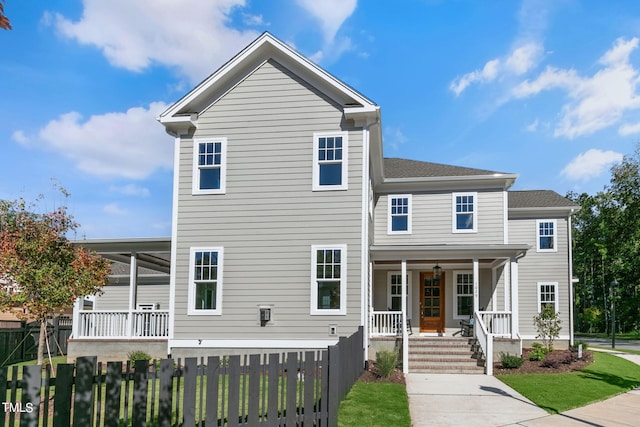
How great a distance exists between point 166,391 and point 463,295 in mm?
14951

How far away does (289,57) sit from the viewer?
14.5 meters

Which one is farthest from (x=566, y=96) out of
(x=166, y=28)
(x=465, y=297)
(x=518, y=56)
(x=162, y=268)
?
(x=162, y=268)

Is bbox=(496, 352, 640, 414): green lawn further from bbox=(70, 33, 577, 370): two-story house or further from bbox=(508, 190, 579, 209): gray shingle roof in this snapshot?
bbox=(508, 190, 579, 209): gray shingle roof

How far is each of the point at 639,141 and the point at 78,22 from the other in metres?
31.3

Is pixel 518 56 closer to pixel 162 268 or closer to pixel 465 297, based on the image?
pixel 465 297

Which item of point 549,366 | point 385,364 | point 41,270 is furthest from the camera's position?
point 549,366

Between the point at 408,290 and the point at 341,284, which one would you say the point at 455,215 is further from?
the point at 341,284

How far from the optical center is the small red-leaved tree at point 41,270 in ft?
35.7

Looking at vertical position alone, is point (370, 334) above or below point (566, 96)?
below

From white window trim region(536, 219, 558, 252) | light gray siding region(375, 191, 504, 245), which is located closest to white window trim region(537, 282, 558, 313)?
white window trim region(536, 219, 558, 252)

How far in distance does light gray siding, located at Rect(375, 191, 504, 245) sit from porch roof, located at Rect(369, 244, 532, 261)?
2672mm

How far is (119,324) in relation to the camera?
604 inches

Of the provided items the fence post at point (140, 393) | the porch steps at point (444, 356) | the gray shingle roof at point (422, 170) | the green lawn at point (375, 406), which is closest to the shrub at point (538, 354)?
the porch steps at point (444, 356)

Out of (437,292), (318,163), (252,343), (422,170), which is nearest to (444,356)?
(437,292)
